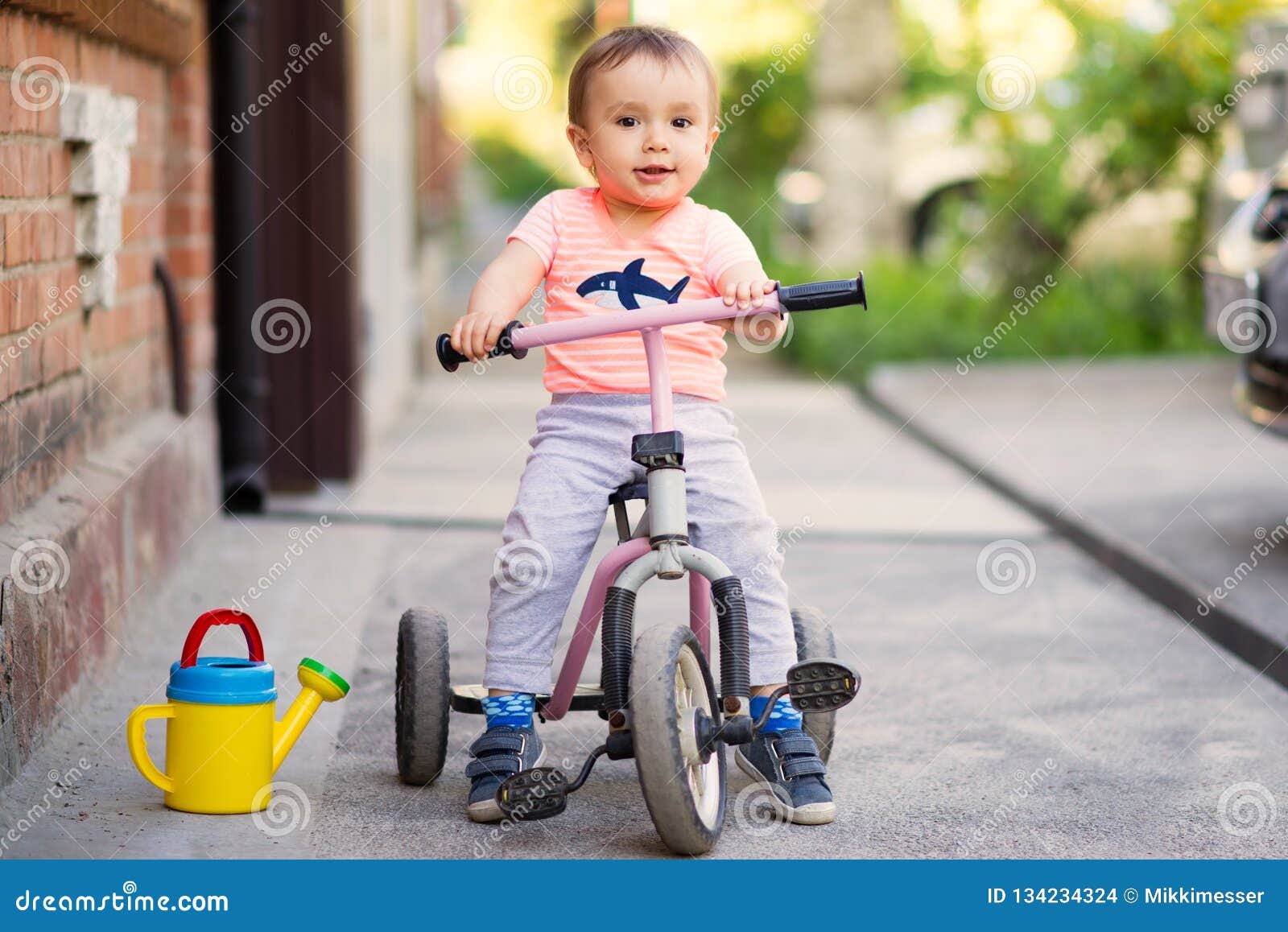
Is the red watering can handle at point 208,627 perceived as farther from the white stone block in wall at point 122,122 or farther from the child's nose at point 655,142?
the white stone block in wall at point 122,122

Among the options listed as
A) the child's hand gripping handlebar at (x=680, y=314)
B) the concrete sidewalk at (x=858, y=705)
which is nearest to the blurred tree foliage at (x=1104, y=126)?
the concrete sidewalk at (x=858, y=705)

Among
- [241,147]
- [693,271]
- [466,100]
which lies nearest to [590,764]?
[693,271]

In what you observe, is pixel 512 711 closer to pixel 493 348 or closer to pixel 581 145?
pixel 493 348

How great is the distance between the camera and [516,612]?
342cm

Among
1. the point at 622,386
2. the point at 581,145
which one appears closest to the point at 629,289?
the point at 622,386

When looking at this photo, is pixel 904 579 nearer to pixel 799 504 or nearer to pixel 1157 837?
pixel 799 504

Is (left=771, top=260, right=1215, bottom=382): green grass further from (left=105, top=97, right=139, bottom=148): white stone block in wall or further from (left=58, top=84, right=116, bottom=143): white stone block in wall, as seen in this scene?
(left=58, top=84, right=116, bottom=143): white stone block in wall

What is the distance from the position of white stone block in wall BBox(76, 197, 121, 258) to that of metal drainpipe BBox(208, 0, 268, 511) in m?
2.04

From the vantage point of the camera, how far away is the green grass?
13.0 meters

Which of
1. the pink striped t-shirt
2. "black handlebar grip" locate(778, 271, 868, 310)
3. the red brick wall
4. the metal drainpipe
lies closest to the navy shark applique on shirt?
the pink striped t-shirt

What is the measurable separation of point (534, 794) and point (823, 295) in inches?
41.5

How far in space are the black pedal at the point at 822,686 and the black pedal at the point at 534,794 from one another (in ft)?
1.54

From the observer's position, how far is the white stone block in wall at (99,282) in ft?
15.1

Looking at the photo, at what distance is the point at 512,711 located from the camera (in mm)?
3438
